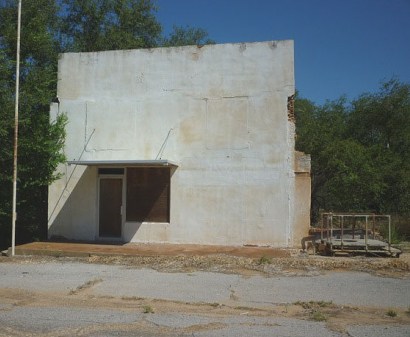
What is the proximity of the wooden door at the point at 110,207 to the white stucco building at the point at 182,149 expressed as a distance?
4cm

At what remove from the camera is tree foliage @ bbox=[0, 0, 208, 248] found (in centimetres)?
1695

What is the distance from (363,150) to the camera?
2552 cm

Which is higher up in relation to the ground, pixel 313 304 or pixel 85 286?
pixel 313 304

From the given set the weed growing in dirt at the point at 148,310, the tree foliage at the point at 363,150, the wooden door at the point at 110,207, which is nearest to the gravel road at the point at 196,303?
the weed growing in dirt at the point at 148,310

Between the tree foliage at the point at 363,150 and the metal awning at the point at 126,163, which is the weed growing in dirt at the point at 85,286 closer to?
the metal awning at the point at 126,163

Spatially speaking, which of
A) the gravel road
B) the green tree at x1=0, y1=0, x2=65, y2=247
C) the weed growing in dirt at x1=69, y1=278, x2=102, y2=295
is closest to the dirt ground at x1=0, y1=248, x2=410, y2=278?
the gravel road

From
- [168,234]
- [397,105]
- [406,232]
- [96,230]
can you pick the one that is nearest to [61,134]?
[96,230]

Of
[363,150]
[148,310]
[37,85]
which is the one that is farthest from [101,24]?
[148,310]

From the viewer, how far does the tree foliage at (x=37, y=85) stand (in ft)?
55.6

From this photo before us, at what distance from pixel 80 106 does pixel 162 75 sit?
3.28 meters

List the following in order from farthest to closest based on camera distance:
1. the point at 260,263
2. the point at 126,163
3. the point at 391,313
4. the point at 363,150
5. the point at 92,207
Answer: the point at 363,150
the point at 92,207
the point at 126,163
the point at 260,263
the point at 391,313

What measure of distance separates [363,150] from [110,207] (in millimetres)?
14873

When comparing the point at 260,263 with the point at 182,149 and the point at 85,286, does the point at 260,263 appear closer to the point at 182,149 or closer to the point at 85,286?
the point at 85,286

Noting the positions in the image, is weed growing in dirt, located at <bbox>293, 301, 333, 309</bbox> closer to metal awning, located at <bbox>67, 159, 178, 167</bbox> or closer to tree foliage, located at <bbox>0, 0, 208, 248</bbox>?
metal awning, located at <bbox>67, 159, 178, 167</bbox>
